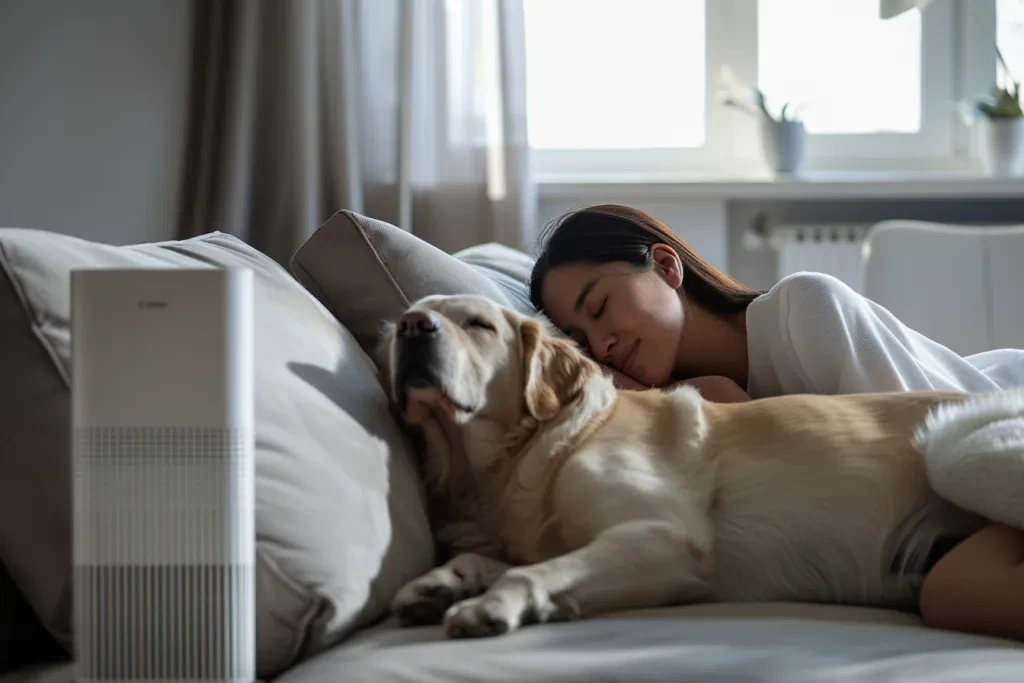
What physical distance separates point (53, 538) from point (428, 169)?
8.52ft

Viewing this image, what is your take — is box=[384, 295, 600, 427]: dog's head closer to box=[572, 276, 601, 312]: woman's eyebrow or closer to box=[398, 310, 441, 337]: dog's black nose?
box=[398, 310, 441, 337]: dog's black nose

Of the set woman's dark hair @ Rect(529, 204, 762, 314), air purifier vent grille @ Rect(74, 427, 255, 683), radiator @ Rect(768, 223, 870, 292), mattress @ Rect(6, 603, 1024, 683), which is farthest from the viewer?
radiator @ Rect(768, 223, 870, 292)

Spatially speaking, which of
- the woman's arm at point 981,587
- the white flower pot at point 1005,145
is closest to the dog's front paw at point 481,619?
the woman's arm at point 981,587

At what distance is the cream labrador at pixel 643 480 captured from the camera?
123 cm

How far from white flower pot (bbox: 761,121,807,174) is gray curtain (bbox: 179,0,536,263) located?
2.61ft

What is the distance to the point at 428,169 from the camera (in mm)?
3516

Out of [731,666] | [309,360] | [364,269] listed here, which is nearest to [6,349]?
[309,360]

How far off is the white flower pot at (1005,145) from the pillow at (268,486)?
2899mm

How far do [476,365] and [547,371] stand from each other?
0.35ft

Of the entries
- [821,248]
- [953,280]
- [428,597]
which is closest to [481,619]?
[428,597]

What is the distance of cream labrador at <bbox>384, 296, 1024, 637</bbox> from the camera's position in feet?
4.03

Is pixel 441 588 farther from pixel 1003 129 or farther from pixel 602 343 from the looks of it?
pixel 1003 129

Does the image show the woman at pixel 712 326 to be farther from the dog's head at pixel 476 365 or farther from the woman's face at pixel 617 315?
the dog's head at pixel 476 365

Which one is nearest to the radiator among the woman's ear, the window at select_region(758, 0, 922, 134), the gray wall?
the window at select_region(758, 0, 922, 134)
